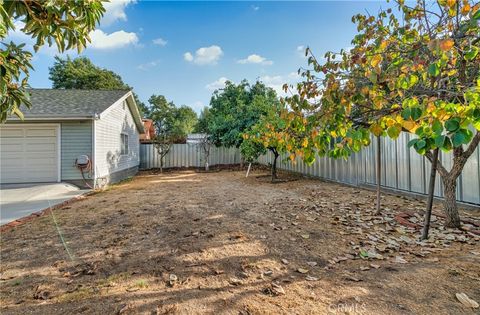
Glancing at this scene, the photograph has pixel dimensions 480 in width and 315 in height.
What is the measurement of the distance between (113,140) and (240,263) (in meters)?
8.82

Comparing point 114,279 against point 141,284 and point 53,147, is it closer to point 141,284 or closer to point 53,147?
point 141,284

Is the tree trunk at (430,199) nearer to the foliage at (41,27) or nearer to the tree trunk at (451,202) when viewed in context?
the tree trunk at (451,202)

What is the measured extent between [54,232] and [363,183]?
707 centimetres

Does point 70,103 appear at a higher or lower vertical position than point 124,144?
higher

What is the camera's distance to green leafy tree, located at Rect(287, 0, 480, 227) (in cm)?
146

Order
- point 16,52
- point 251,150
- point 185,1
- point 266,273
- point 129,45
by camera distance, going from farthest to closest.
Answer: point 129,45 → point 251,150 → point 185,1 → point 266,273 → point 16,52

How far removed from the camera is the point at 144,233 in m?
3.48

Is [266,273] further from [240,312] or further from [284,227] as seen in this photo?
[284,227]

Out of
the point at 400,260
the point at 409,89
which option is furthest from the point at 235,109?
the point at 400,260

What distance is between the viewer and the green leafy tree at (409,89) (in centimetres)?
146

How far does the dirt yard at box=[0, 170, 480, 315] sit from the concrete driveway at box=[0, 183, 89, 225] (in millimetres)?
773

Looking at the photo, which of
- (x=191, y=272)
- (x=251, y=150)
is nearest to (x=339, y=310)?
(x=191, y=272)

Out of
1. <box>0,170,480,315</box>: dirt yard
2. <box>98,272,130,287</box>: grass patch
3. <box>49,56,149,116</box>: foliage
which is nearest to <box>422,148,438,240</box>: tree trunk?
<box>0,170,480,315</box>: dirt yard

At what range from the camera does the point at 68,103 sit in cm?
848
